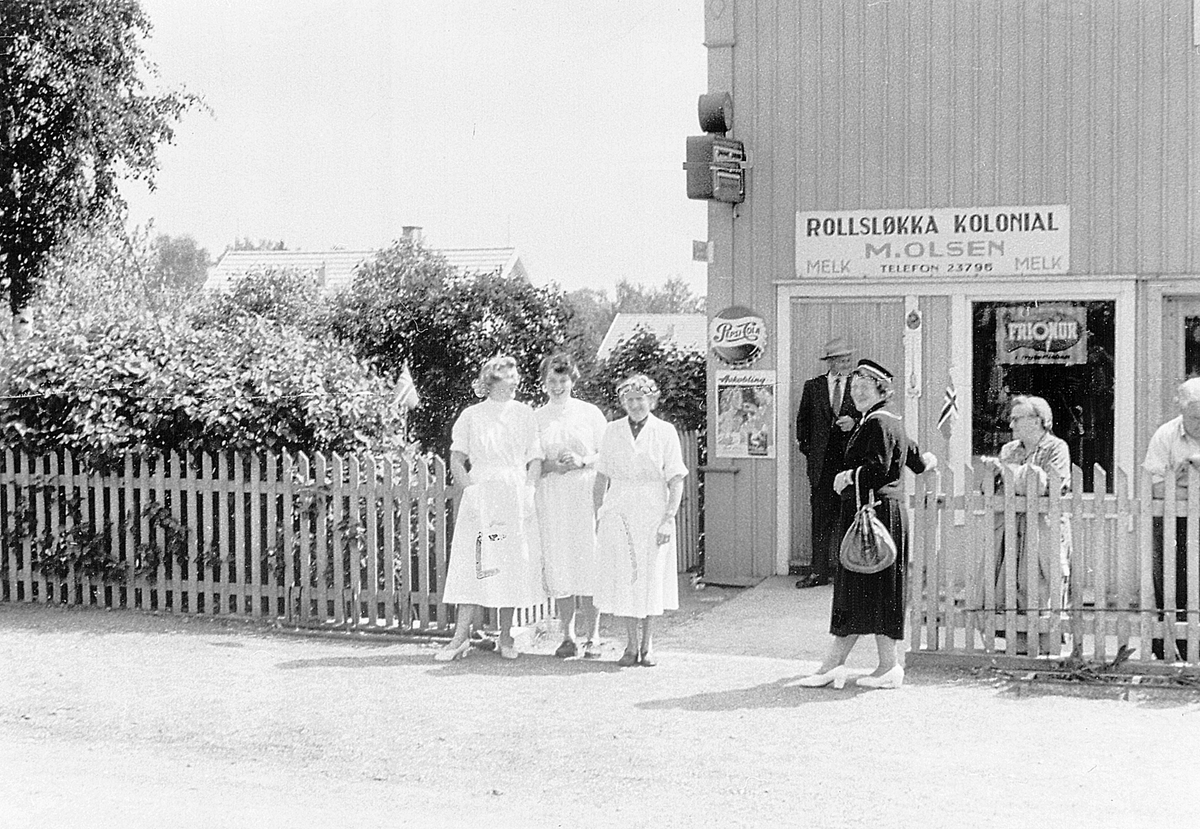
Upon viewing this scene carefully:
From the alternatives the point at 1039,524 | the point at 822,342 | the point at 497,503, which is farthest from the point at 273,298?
the point at 1039,524

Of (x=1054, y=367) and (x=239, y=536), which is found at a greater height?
(x=1054, y=367)

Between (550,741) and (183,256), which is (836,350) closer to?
(550,741)

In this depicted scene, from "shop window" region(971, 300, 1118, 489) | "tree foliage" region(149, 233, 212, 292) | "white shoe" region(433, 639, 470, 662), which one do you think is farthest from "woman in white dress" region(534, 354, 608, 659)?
"tree foliage" region(149, 233, 212, 292)

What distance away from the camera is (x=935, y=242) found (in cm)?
1216

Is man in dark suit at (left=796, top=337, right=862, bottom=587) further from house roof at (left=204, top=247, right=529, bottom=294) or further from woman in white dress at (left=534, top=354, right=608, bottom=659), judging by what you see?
house roof at (left=204, top=247, right=529, bottom=294)

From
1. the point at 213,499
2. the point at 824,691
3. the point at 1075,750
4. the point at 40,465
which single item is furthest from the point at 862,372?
the point at 40,465

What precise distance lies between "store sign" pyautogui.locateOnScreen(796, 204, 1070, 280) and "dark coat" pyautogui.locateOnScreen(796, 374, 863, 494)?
94 cm

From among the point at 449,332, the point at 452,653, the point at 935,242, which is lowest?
the point at 452,653

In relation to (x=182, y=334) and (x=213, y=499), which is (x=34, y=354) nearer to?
(x=182, y=334)

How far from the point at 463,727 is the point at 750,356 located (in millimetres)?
5689

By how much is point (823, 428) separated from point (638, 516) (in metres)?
3.28

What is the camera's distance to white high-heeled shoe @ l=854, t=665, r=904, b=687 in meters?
8.50

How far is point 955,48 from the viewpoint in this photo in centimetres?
1216

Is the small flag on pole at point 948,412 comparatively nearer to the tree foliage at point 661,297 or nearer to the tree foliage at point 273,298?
the tree foliage at point 273,298
